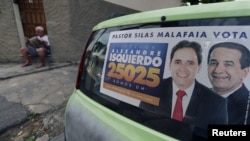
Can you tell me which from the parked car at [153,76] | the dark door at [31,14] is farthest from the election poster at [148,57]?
the dark door at [31,14]

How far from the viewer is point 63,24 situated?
6398mm

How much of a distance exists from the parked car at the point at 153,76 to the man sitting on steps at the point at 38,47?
4.92 metres

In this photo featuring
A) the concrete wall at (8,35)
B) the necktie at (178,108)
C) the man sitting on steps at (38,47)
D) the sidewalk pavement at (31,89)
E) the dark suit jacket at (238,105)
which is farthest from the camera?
the concrete wall at (8,35)

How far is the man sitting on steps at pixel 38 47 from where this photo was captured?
6232 millimetres

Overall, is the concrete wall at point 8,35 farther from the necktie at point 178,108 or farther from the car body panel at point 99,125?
Result: the necktie at point 178,108

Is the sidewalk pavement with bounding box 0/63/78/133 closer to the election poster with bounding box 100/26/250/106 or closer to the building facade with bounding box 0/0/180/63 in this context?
the building facade with bounding box 0/0/180/63

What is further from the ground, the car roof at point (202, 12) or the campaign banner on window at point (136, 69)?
the car roof at point (202, 12)

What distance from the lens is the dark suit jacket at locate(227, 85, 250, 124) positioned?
0.95 meters

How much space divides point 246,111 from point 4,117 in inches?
148

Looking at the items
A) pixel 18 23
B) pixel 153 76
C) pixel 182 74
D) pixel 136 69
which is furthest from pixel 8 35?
pixel 182 74

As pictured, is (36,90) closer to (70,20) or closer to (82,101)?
(70,20)

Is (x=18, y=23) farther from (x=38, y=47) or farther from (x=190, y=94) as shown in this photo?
(x=190, y=94)

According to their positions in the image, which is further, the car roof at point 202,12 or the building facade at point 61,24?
the building facade at point 61,24

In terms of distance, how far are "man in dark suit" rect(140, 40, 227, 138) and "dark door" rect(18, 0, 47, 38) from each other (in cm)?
643
